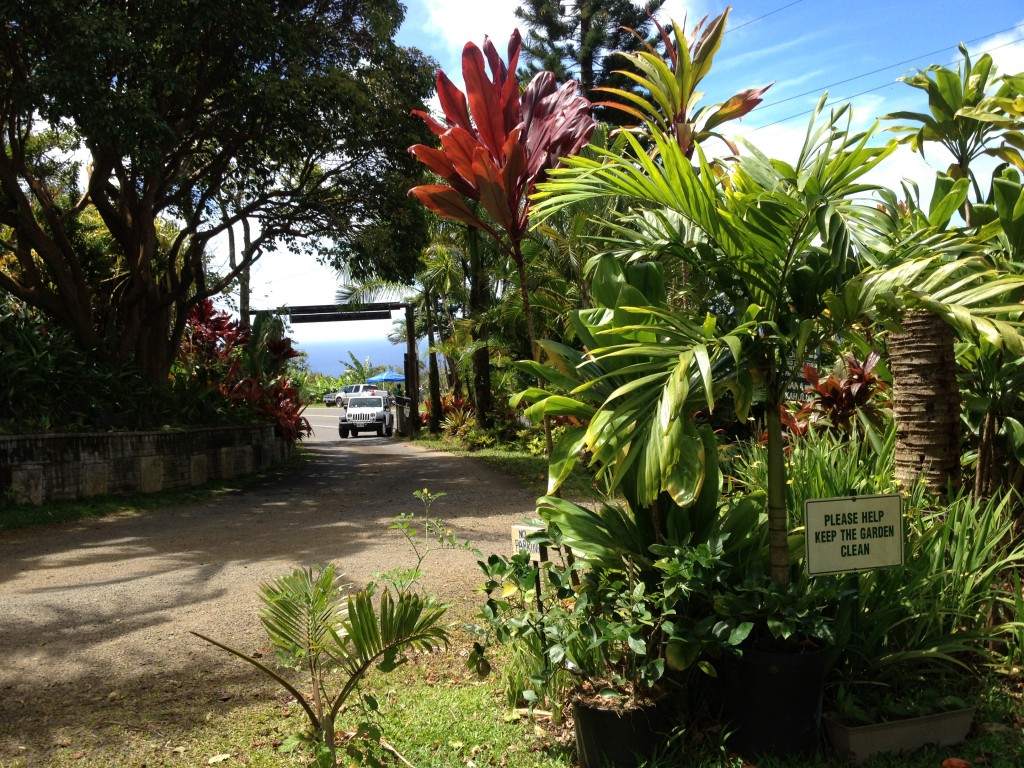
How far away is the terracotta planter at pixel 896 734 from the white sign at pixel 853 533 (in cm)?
58

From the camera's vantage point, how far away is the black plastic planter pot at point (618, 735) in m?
2.96

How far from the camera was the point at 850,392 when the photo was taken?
5887 millimetres

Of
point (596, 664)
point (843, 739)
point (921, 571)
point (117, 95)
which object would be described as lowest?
point (843, 739)

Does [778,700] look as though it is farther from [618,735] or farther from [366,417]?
[366,417]

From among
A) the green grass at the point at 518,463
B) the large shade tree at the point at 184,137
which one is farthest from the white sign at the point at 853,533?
the large shade tree at the point at 184,137

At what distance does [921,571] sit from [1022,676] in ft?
2.15

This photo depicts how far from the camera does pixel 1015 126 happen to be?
14.8 ft

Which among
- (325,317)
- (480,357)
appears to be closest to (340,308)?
(325,317)

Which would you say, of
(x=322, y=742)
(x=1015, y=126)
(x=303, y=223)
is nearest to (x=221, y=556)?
(x=322, y=742)

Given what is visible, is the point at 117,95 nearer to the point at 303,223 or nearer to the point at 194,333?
the point at 303,223

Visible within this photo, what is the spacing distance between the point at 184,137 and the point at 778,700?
12.4m

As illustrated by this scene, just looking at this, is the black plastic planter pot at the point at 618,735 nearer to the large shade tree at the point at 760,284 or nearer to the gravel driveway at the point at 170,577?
the large shade tree at the point at 760,284

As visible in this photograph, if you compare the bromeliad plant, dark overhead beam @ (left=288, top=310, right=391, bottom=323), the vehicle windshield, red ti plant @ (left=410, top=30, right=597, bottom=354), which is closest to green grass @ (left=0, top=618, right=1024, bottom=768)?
the bromeliad plant

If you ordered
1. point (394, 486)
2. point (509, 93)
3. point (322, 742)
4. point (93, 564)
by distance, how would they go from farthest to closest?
1. point (394, 486)
2. point (93, 564)
3. point (509, 93)
4. point (322, 742)
